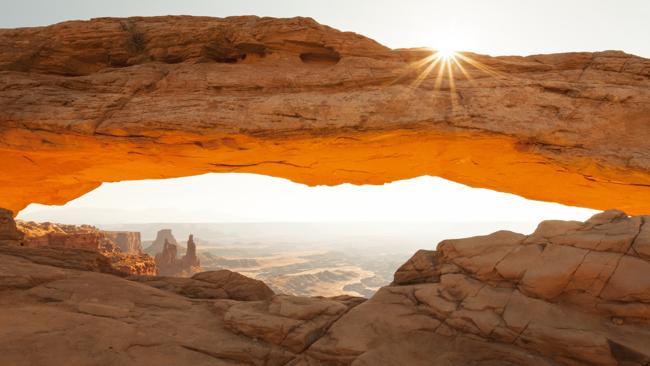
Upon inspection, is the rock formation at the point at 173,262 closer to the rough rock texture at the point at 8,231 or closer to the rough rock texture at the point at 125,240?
the rough rock texture at the point at 125,240

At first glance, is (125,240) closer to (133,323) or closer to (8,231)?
(8,231)

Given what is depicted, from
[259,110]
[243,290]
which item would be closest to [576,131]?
[259,110]

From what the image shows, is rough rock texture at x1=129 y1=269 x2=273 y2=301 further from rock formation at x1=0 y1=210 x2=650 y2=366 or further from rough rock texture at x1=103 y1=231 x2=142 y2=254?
rough rock texture at x1=103 y1=231 x2=142 y2=254

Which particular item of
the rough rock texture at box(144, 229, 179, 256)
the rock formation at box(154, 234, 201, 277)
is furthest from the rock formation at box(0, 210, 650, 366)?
the rough rock texture at box(144, 229, 179, 256)

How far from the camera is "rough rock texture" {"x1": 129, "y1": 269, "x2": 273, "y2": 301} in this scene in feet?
37.9

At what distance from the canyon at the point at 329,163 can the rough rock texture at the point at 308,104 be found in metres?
0.07

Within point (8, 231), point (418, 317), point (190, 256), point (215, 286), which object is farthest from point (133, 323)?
point (190, 256)

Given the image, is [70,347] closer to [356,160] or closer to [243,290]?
[243,290]

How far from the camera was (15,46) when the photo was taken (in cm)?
1422

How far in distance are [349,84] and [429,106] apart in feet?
10.4

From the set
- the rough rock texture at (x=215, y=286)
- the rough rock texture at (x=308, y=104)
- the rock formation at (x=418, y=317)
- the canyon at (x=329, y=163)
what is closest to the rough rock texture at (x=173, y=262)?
the canyon at (x=329, y=163)

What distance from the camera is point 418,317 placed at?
28.4ft

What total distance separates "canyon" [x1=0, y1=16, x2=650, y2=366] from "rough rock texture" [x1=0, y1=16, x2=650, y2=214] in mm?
73

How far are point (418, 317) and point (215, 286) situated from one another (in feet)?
22.8
